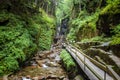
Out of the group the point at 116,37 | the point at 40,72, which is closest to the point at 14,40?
the point at 40,72

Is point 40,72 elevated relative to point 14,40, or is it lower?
lower

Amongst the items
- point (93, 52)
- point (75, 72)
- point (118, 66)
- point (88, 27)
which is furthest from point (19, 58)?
point (88, 27)

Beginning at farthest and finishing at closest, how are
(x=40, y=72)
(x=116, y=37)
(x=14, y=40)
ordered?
1. (x=14, y=40)
2. (x=40, y=72)
3. (x=116, y=37)

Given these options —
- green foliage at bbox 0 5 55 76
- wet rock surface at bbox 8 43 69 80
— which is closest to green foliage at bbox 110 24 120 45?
wet rock surface at bbox 8 43 69 80

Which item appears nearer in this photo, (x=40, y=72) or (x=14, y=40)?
(x=40, y=72)

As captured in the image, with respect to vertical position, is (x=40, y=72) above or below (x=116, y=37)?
below

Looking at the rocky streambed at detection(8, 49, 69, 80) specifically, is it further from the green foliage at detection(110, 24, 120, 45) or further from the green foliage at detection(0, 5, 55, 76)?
the green foliage at detection(110, 24, 120, 45)

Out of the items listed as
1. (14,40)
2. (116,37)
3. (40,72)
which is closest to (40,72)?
(40,72)

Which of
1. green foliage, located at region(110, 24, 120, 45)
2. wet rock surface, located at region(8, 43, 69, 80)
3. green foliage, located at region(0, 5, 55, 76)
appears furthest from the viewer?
green foliage, located at region(0, 5, 55, 76)

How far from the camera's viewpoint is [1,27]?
14.0 meters

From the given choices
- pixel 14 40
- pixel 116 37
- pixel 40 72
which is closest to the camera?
pixel 116 37

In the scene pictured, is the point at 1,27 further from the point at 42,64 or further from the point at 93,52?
the point at 93,52

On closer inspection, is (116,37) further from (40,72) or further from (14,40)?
(14,40)

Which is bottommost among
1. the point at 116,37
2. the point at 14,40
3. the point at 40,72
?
the point at 40,72
